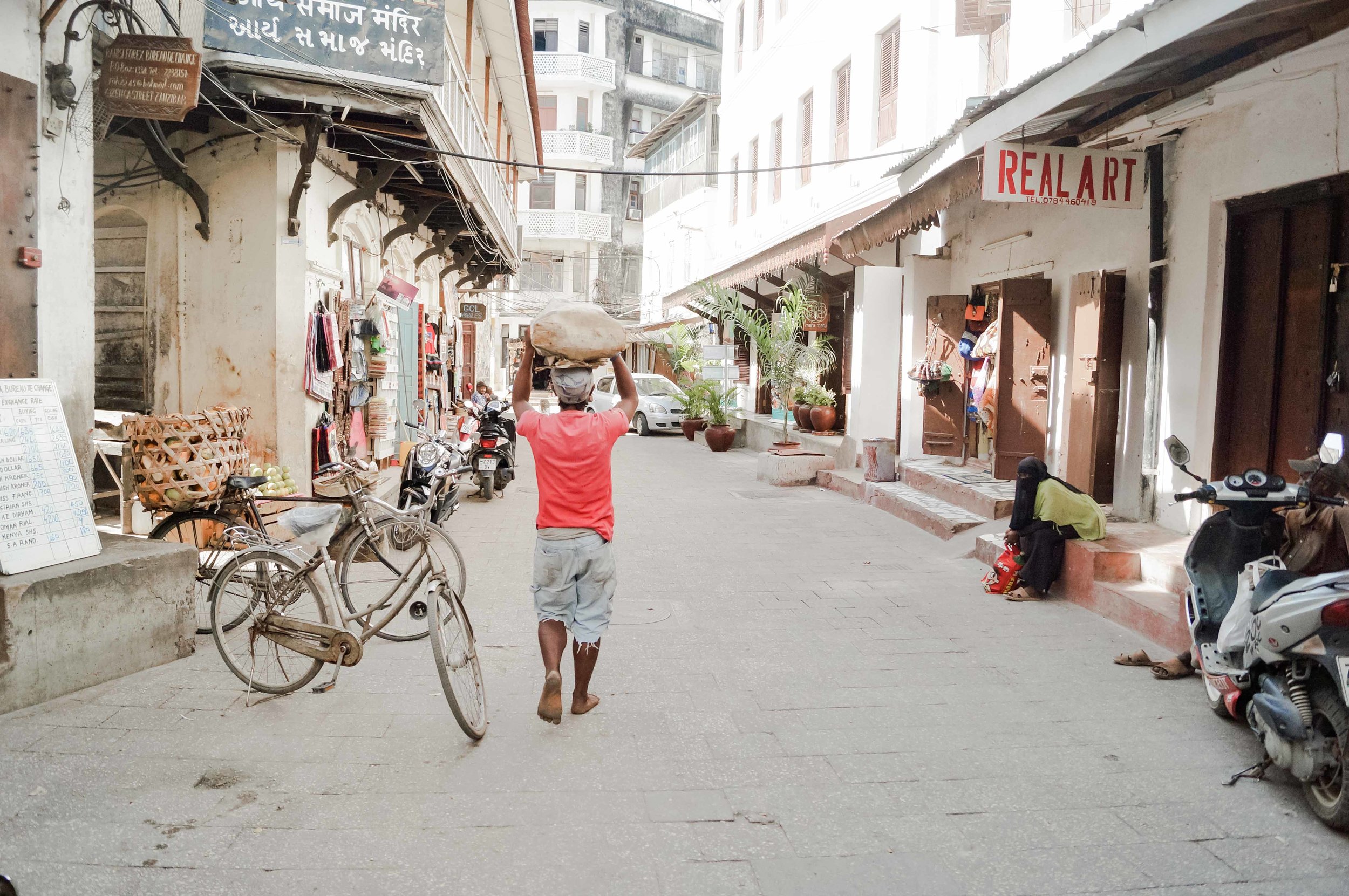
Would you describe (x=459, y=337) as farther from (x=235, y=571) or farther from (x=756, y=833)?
(x=756, y=833)

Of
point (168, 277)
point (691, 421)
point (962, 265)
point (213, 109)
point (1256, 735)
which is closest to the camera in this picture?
point (1256, 735)

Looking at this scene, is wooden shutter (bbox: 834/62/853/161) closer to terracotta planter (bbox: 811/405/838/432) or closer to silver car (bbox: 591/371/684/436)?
terracotta planter (bbox: 811/405/838/432)

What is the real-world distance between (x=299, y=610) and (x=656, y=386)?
2065 centimetres

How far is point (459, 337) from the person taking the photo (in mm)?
22344

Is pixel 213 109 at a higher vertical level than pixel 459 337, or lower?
higher

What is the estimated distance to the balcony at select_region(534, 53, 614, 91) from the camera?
39562mm

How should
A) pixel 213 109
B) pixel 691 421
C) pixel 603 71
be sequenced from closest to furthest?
pixel 213 109
pixel 691 421
pixel 603 71

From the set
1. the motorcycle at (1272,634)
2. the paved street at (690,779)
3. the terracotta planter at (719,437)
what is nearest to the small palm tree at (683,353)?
the terracotta planter at (719,437)

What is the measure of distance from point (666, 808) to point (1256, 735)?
245cm

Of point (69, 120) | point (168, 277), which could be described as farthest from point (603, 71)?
point (69, 120)

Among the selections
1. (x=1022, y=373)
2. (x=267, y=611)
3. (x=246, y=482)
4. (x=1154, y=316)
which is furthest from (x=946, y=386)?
(x=267, y=611)

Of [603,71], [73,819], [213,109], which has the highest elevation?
[603,71]

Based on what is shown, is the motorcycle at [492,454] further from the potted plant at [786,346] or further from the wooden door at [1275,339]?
the wooden door at [1275,339]

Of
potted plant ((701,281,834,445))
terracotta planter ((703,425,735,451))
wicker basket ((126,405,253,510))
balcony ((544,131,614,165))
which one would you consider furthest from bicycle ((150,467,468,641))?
balcony ((544,131,614,165))
